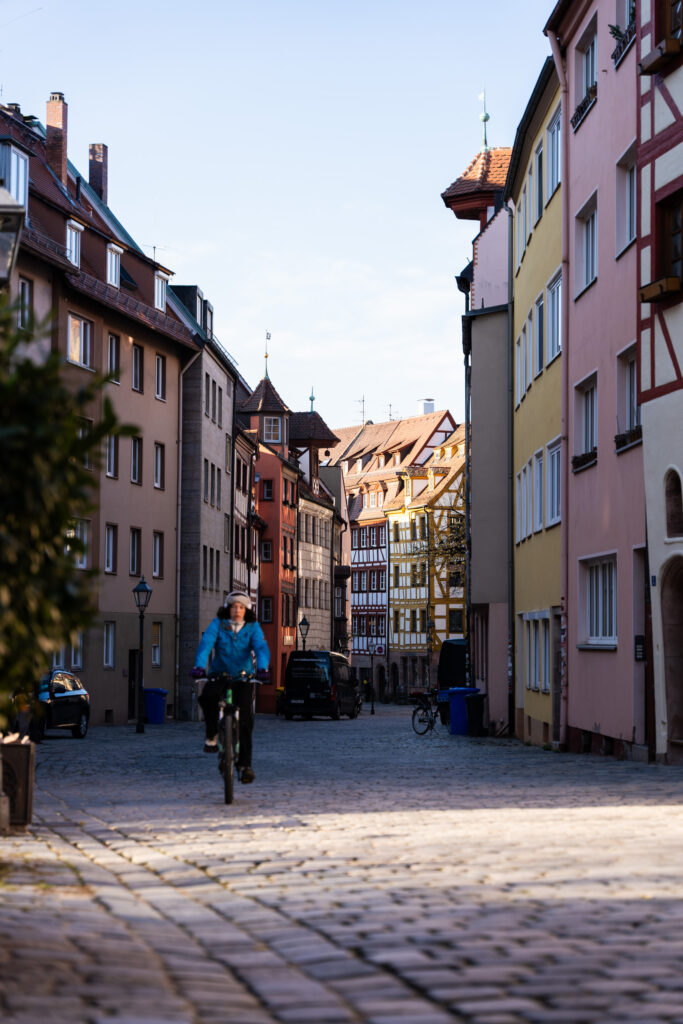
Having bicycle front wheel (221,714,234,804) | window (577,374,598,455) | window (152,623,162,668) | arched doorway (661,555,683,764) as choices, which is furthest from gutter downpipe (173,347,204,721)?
bicycle front wheel (221,714,234,804)

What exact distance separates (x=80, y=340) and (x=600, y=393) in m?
24.4

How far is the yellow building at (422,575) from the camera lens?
10569 cm

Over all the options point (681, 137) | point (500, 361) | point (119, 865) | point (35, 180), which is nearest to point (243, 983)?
point (119, 865)

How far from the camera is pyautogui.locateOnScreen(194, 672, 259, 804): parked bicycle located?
12.6 m

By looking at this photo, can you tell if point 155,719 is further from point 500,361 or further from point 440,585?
point 440,585

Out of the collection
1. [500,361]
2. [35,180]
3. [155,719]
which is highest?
[35,180]

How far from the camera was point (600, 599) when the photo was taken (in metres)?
23.2

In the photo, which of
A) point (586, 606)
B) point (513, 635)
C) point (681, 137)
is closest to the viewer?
point (681, 137)

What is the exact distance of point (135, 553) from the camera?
4850 cm

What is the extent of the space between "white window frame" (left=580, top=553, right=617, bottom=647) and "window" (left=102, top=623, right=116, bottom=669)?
24.2 m

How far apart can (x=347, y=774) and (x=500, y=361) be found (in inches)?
813

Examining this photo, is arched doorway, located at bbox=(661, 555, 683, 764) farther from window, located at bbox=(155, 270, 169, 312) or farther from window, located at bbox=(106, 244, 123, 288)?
window, located at bbox=(155, 270, 169, 312)

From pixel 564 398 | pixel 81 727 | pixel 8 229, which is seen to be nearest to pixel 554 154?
pixel 564 398

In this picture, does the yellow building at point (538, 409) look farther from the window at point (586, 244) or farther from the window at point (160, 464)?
the window at point (160, 464)
